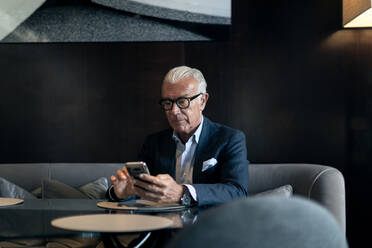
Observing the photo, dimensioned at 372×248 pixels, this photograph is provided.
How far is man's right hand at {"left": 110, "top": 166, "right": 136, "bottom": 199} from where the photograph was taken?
6.97 feet

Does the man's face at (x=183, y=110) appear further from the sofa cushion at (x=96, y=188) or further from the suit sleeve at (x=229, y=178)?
the sofa cushion at (x=96, y=188)

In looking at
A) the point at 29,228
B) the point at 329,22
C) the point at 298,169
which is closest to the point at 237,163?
the point at 298,169

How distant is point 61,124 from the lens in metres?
3.72

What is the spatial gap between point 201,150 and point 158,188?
0.65 meters

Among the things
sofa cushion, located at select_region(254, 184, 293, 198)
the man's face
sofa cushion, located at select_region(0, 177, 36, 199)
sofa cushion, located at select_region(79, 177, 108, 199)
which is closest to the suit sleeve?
the man's face

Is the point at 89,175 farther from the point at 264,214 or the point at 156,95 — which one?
the point at 264,214

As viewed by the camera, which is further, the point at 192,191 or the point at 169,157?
the point at 169,157

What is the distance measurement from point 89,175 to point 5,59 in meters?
1.20

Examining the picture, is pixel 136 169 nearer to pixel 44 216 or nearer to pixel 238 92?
pixel 44 216

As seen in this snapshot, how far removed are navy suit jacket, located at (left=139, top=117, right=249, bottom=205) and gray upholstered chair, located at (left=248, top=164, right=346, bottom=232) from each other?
1.96 feet

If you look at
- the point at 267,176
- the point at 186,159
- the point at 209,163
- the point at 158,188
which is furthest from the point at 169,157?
the point at 267,176

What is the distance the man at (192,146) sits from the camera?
235cm

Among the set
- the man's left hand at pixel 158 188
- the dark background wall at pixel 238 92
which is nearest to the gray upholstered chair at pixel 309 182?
the dark background wall at pixel 238 92

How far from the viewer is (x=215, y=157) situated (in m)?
2.46
